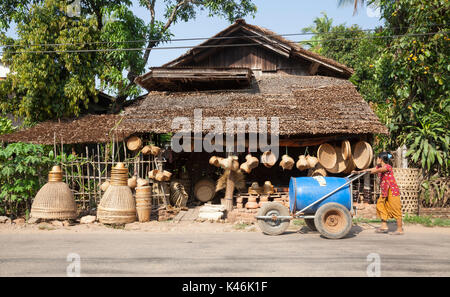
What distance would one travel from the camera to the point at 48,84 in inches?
509

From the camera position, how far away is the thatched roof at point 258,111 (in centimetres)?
997

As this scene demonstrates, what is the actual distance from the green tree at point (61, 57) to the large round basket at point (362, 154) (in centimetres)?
756

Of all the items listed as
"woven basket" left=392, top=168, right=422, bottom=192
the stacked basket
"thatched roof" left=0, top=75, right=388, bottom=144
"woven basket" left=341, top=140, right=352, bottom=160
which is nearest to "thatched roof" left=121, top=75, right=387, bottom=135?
"thatched roof" left=0, top=75, right=388, bottom=144

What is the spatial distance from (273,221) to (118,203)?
4.09 meters

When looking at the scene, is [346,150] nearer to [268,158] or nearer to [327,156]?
[327,156]

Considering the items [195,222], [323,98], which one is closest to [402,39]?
[323,98]

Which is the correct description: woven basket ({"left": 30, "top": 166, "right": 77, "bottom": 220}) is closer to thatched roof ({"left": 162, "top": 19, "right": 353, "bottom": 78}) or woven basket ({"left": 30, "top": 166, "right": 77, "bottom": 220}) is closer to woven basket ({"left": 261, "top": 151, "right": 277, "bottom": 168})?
woven basket ({"left": 261, "top": 151, "right": 277, "bottom": 168})

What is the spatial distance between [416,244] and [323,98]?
6022 mm

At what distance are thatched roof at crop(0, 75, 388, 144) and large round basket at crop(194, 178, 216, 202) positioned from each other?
114 inches

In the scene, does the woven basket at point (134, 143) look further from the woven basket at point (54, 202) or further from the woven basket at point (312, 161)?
the woven basket at point (312, 161)

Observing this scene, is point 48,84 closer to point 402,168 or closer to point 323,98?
point 323,98

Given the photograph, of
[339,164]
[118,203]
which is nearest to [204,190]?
[118,203]

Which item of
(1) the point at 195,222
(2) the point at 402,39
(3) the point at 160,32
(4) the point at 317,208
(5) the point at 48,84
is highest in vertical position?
(3) the point at 160,32

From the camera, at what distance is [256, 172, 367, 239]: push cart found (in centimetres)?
699
